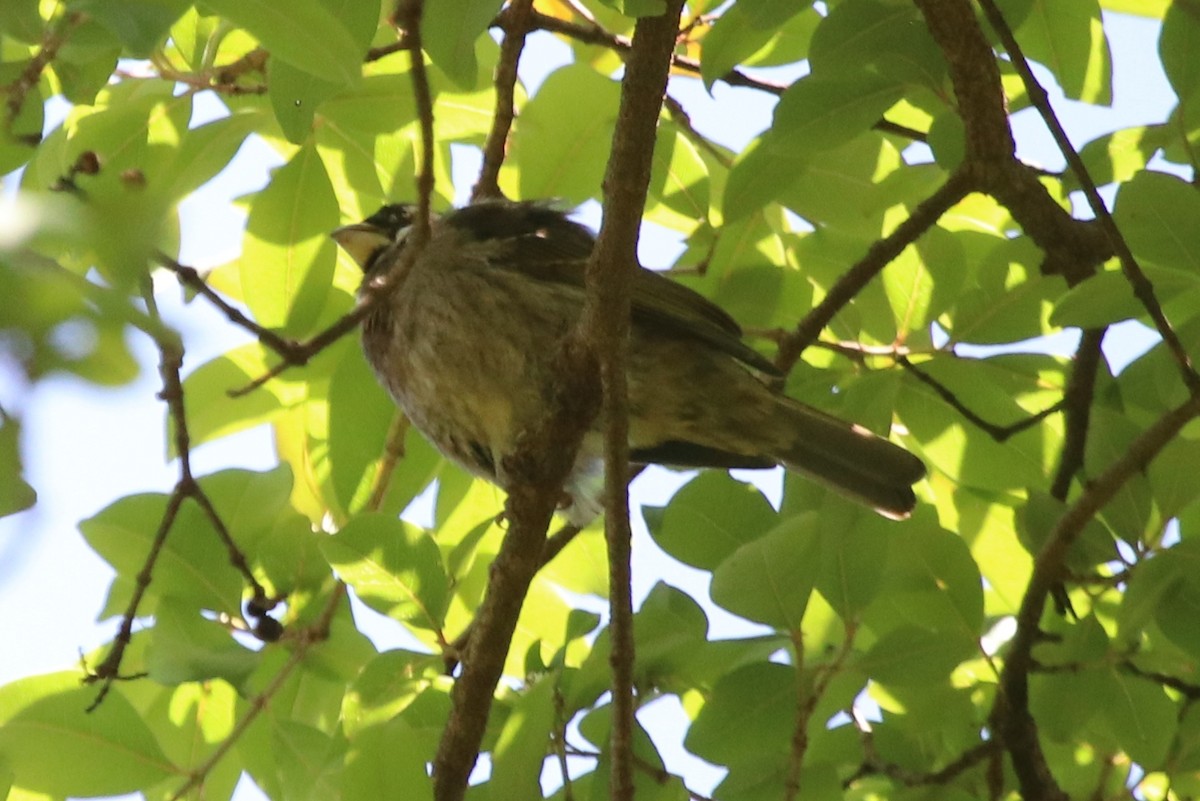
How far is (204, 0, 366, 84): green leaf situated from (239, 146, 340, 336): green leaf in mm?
1352

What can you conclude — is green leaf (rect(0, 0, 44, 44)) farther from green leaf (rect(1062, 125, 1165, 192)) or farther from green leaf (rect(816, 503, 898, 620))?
green leaf (rect(1062, 125, 1165, 192))

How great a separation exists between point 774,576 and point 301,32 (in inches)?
52.0

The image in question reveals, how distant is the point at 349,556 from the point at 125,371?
2.24 m

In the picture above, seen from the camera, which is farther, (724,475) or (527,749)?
(724,475)

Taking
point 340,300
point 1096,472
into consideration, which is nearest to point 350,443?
point 340,300

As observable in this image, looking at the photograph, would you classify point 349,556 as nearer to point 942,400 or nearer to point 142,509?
point 142,509

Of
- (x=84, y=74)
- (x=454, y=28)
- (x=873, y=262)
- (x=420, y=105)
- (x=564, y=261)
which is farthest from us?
(x=564, y=261)

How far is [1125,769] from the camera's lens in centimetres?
358

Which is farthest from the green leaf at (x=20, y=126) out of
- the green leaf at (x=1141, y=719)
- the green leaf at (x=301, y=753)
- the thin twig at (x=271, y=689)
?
the green leaf at (x=1141, y=719)

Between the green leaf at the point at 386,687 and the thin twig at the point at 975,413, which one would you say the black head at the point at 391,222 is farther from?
the green leaf at the point at 386,687

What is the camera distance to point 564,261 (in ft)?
13.4

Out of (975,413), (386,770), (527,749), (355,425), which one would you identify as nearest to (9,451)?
(386,770)

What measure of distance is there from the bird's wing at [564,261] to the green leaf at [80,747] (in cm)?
166

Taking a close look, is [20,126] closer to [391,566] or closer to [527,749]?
[391,566]
